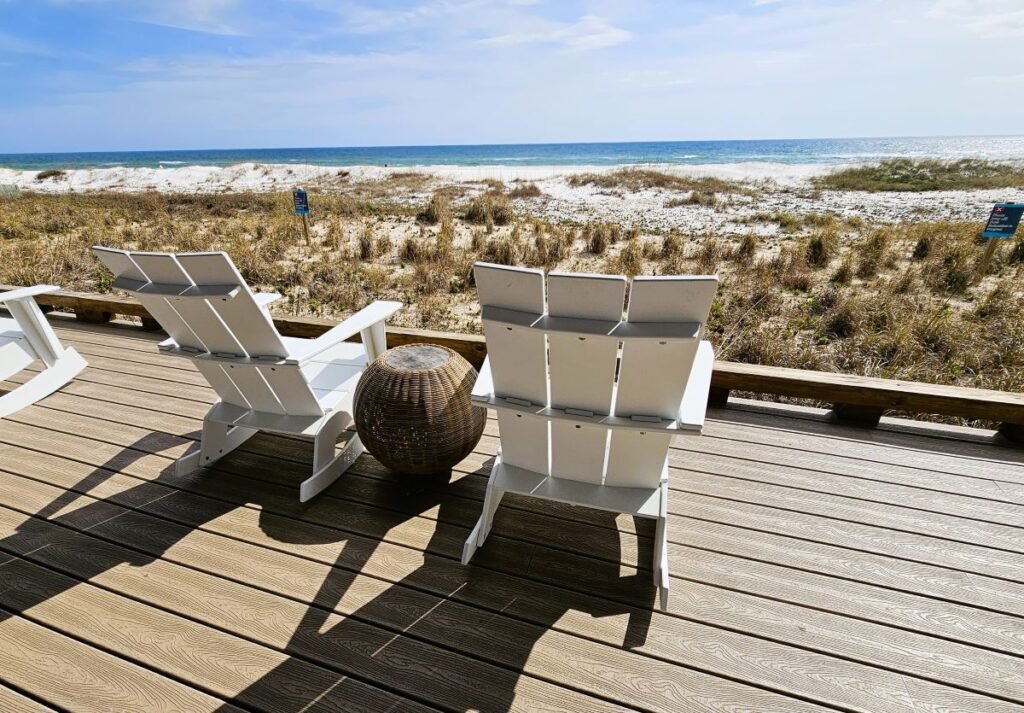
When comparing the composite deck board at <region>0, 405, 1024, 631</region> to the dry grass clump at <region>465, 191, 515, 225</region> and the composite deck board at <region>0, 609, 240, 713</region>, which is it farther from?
the dry grass clump at <region>465, 191, 515, 225</region>

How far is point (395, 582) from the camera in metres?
1.46

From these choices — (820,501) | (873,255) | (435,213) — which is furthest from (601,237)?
(820,501)

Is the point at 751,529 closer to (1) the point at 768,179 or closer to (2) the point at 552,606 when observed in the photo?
(2) the point at 552,606

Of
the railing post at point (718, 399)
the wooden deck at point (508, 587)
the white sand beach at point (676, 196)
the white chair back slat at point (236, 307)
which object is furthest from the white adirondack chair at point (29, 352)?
the white sand beach at point (676, 196)

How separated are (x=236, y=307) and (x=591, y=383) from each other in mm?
1162

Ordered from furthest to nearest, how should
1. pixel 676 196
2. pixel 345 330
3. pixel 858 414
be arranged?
1. pixel 676 196
2. pixel 858 414
3. pixel 345 330

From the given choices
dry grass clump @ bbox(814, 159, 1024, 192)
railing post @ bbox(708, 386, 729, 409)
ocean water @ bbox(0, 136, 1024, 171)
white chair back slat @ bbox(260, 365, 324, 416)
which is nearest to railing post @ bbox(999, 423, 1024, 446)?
railing post @ bbox(708, 386, 729, 409)

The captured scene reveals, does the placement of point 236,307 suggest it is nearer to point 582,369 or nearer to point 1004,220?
point 582,369

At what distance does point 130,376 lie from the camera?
2799 mm

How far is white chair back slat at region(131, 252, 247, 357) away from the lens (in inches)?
59.8

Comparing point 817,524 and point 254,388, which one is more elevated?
point 254,388

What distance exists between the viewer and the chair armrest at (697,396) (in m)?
1.26

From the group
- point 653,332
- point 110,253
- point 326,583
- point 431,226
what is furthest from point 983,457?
A: point 431,226

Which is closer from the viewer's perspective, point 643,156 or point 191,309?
point 191,309
